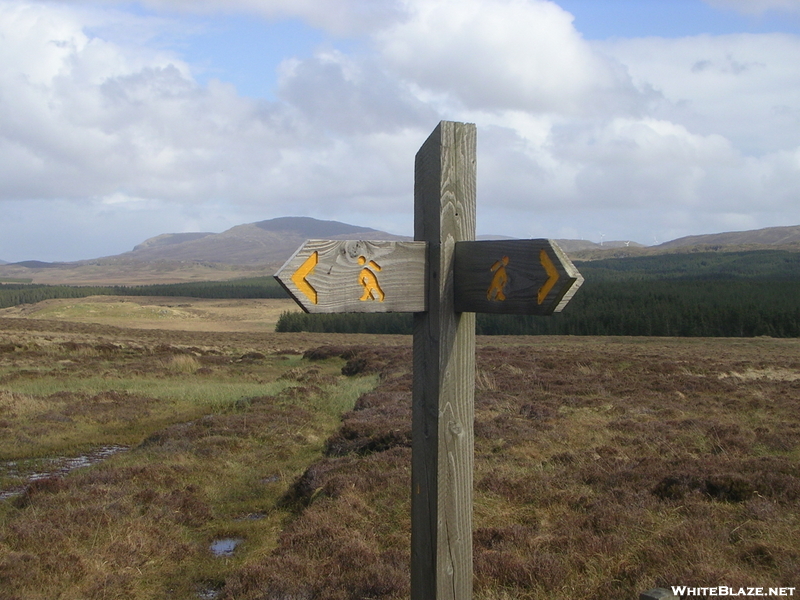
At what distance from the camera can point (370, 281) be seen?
2.44 meters

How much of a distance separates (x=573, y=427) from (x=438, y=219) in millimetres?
9165

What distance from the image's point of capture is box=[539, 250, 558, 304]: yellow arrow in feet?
6.85

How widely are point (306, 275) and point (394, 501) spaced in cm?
526

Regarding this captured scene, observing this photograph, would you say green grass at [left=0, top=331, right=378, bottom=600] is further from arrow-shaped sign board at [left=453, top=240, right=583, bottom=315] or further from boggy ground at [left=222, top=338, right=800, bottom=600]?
arrow-shaped sign board at [left=453, top=240, right=583, bottom=315]

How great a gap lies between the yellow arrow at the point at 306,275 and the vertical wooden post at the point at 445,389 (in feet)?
1.69

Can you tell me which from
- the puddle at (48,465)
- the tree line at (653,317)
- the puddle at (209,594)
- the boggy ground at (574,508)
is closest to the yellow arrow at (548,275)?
the boggy ground at (574,508)

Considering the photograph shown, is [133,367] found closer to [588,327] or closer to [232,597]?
[232,597]

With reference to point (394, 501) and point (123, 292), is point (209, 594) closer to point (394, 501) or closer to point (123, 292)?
point (394, 501)

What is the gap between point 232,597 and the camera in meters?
5.15

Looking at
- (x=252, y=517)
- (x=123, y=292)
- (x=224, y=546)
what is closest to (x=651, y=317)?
(x=252, y=517)

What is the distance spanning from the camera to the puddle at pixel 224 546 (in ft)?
21.9

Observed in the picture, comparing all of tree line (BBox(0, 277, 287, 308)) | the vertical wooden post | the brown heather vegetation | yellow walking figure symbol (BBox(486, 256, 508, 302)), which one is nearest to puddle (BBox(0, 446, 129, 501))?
the brown heather vegetation

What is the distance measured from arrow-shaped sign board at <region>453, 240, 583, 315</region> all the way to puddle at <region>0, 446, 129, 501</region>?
9677mm

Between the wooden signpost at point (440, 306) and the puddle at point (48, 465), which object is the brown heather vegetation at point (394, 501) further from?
the wooden signpost at point (440, 306)
